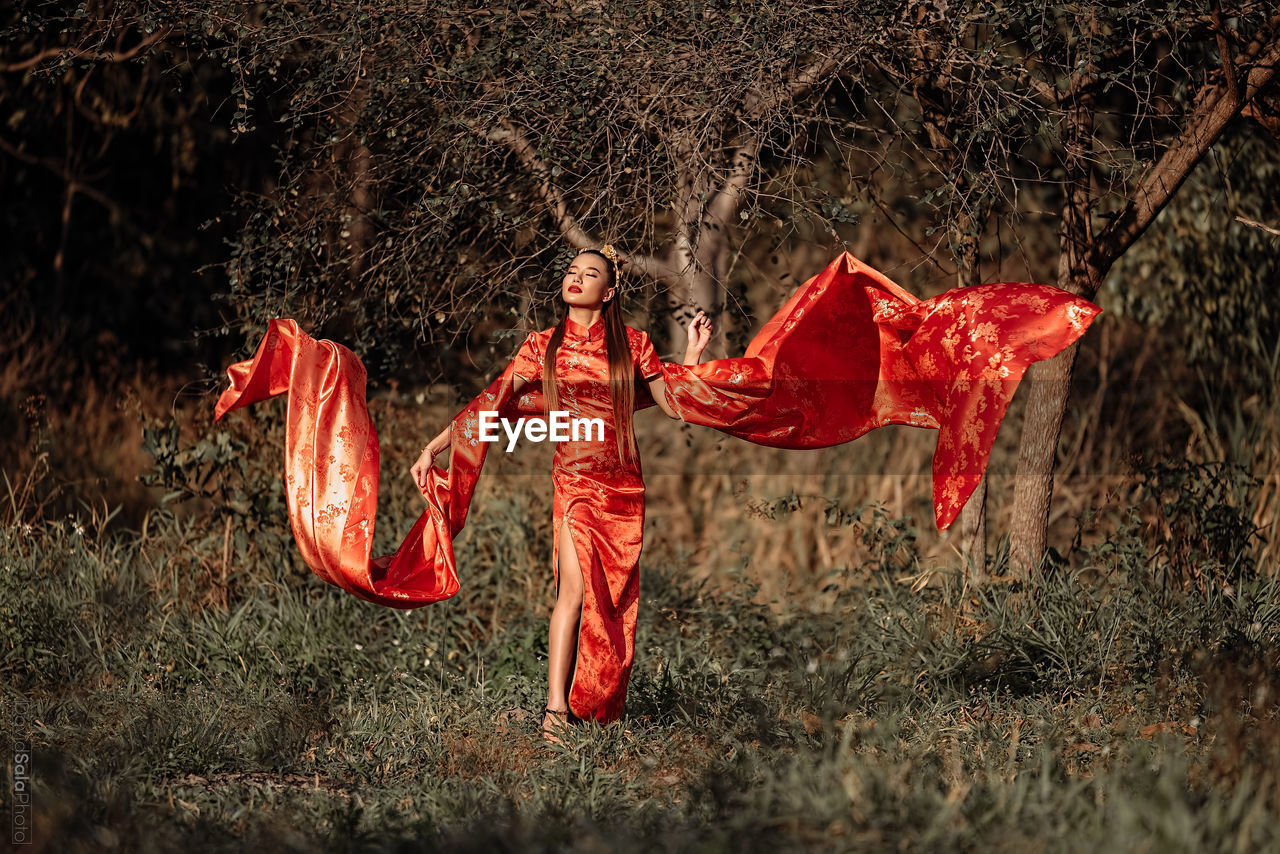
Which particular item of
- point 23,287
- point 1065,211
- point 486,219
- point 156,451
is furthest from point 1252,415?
point 23,287

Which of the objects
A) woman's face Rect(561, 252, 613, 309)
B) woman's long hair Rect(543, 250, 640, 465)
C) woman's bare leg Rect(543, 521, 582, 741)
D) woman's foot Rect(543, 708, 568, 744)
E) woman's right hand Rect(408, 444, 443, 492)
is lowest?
woman's foot Rect(543, 708, 568, 744)

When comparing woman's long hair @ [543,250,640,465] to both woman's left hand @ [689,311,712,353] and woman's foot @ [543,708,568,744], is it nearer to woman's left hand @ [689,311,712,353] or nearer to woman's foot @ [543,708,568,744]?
woman's left hand @ [689,311,712,353]

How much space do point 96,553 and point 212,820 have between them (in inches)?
113

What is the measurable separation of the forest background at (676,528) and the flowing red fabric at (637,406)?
1.34ft

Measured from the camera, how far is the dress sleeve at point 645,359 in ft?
15.2

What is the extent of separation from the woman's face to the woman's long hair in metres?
0.02

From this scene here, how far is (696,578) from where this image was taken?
7133mm

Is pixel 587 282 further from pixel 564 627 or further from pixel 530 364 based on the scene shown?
pixel 564 627

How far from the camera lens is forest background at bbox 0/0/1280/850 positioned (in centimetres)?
395

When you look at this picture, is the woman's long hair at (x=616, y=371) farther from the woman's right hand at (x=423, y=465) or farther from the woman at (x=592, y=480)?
the woman's right hand at (x=423, y=465)

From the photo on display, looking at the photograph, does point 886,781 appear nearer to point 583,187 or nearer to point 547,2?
point 583,187

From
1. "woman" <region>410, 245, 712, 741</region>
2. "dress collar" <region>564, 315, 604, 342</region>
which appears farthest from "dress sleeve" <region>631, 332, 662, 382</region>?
"dress collar" <region>564, 315, 604, 342</region>

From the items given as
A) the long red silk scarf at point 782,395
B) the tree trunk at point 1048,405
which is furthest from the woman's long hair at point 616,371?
the tree trunk at point 1048,405

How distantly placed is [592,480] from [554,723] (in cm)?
85
